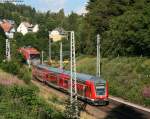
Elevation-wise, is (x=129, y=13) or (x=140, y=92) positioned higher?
(x=129, y=13)

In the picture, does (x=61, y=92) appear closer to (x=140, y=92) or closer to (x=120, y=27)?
(x=140, y=92)

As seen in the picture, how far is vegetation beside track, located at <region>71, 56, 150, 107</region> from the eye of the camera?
57394mm

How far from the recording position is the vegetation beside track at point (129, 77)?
188ft

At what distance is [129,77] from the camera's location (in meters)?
64.9

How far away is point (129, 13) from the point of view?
77.8m

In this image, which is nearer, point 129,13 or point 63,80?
point 63,80

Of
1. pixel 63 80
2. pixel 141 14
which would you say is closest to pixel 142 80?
pixel 63 80

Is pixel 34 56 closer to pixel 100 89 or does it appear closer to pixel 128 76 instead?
pixel 128 76

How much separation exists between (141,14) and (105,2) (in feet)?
70.9

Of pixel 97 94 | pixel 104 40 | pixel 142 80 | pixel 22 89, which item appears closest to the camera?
pixel 22 89

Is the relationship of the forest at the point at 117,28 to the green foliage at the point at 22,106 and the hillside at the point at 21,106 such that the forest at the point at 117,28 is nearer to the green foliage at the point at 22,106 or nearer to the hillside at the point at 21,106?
the hillside at the point at 21,106

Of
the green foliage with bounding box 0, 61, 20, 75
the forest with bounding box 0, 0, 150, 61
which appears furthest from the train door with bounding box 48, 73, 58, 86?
the forest with bounding box 0, 0, 150, 61

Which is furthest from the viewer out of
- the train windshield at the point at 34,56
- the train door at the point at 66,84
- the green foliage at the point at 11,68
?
the train windshield at the point at 34,56

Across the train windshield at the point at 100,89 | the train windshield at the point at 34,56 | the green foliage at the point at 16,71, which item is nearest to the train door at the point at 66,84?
the green foliage at the point at 16,71
